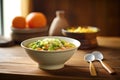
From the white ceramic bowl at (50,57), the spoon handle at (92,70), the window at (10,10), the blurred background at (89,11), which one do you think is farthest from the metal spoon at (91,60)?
the blurred background at (89,11)

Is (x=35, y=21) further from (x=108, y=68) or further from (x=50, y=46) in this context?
(x=108, y=68)

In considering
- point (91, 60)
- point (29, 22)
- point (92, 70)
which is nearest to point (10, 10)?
point (29, 22)

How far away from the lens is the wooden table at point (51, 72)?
1.03 m

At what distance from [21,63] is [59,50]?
0.25 m

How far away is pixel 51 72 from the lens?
42.4 inches

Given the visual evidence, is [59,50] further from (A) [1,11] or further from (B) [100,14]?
(B) [100,14]

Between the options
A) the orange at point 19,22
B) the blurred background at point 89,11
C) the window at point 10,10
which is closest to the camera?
the orange at point 19,22

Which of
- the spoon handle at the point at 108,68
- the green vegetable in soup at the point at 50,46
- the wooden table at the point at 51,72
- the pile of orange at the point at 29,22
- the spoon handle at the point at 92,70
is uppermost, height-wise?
the pile of orange at the point at 29,22

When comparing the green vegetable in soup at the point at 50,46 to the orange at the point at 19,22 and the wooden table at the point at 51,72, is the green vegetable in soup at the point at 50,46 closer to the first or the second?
the wooden table at the point at 51,72

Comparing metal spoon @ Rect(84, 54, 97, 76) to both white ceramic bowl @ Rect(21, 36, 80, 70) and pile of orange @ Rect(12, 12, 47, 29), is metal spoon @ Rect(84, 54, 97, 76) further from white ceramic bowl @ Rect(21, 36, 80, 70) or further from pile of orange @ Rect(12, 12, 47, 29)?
pile of orange @ Rect(12, 12, 47, 29)

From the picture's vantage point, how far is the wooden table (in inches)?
40.6

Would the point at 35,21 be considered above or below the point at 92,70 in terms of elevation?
above

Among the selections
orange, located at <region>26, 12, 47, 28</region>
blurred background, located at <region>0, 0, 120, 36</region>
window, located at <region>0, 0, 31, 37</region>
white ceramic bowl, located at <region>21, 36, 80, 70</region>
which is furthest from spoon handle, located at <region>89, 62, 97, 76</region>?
blurred background, located at <region>0, 0, 120, 36</region>

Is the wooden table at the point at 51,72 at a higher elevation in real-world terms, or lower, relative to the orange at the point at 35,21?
lower
